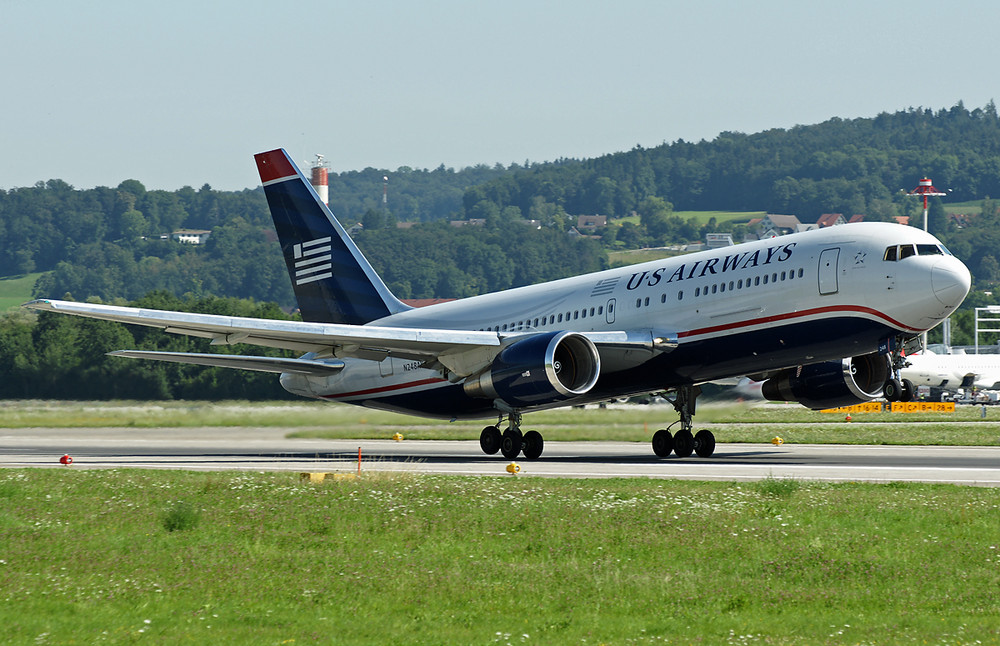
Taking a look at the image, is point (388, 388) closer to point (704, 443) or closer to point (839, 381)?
point (704, 443)

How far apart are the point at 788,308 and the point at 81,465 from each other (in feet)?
61.7

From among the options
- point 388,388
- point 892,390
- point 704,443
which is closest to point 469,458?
point 388,388

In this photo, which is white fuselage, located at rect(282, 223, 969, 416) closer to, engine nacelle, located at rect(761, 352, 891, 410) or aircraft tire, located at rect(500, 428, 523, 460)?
aircraft tire, located at rect(500, 428, 523, 460)

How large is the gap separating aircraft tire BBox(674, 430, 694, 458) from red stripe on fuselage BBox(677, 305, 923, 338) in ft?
14.7

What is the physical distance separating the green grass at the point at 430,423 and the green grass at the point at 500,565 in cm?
1658

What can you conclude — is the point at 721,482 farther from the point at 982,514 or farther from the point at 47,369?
the point at 47,369

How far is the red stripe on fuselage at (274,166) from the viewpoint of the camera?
40.2m

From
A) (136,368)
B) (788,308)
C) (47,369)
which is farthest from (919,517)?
(47,369)

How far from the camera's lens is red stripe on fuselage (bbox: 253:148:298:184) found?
40.2 meters

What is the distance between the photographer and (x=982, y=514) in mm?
18812

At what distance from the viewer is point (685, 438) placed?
113 ft

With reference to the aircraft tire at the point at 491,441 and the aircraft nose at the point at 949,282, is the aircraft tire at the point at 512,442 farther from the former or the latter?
the aircraft nose at the point at 949,282

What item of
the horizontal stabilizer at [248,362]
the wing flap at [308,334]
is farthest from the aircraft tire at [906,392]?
the horizontal stabilizer at [248,362]

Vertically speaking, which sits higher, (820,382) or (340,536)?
(820,382)
